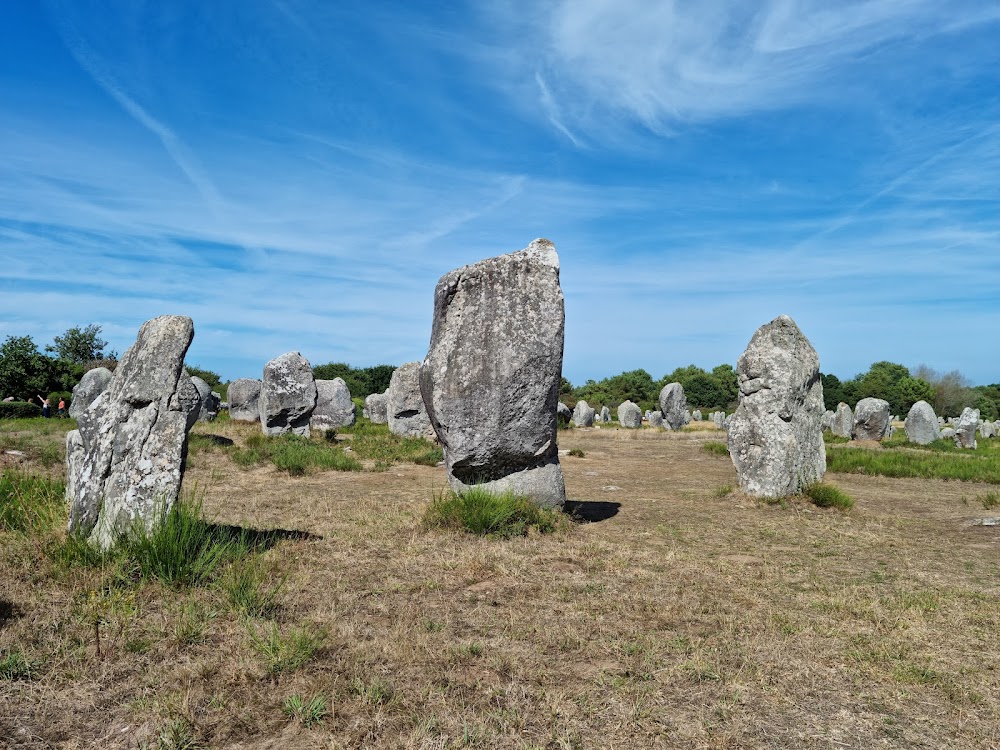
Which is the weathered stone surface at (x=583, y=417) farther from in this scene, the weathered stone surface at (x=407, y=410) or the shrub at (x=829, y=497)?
the shrub at (x=829, y=497)

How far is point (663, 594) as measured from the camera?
5.46m

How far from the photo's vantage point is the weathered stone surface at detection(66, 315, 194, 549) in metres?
5.35

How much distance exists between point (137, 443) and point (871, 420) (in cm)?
2566

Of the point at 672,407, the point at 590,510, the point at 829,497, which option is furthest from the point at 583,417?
the point at 590,510

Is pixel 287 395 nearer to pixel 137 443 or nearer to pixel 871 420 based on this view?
pixel 137 443

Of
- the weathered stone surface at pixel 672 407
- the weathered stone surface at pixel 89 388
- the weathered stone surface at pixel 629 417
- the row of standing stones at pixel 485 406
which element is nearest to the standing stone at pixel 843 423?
the weathered stone surface at pixel 672 407

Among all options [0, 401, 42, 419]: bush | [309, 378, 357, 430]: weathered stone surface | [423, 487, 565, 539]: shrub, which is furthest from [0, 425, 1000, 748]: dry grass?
[0, 401, 42, 419]: bush

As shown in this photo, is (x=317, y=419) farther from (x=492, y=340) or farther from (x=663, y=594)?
(x=663, y=594)

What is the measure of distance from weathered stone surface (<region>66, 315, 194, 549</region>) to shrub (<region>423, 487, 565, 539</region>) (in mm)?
2883

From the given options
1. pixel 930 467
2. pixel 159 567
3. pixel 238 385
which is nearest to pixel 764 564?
pixel 159 567

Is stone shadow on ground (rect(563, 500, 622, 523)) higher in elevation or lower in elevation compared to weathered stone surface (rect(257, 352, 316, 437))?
lower

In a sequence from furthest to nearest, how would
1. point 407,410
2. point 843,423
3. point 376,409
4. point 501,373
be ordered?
point 376,409
point 843,423
point 407,410
point 501,373

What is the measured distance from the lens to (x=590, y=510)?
380 inches

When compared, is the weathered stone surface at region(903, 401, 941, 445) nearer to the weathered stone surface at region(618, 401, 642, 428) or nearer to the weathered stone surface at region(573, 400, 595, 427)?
the weathered stone surface at region(618, 401, 642, 428)
